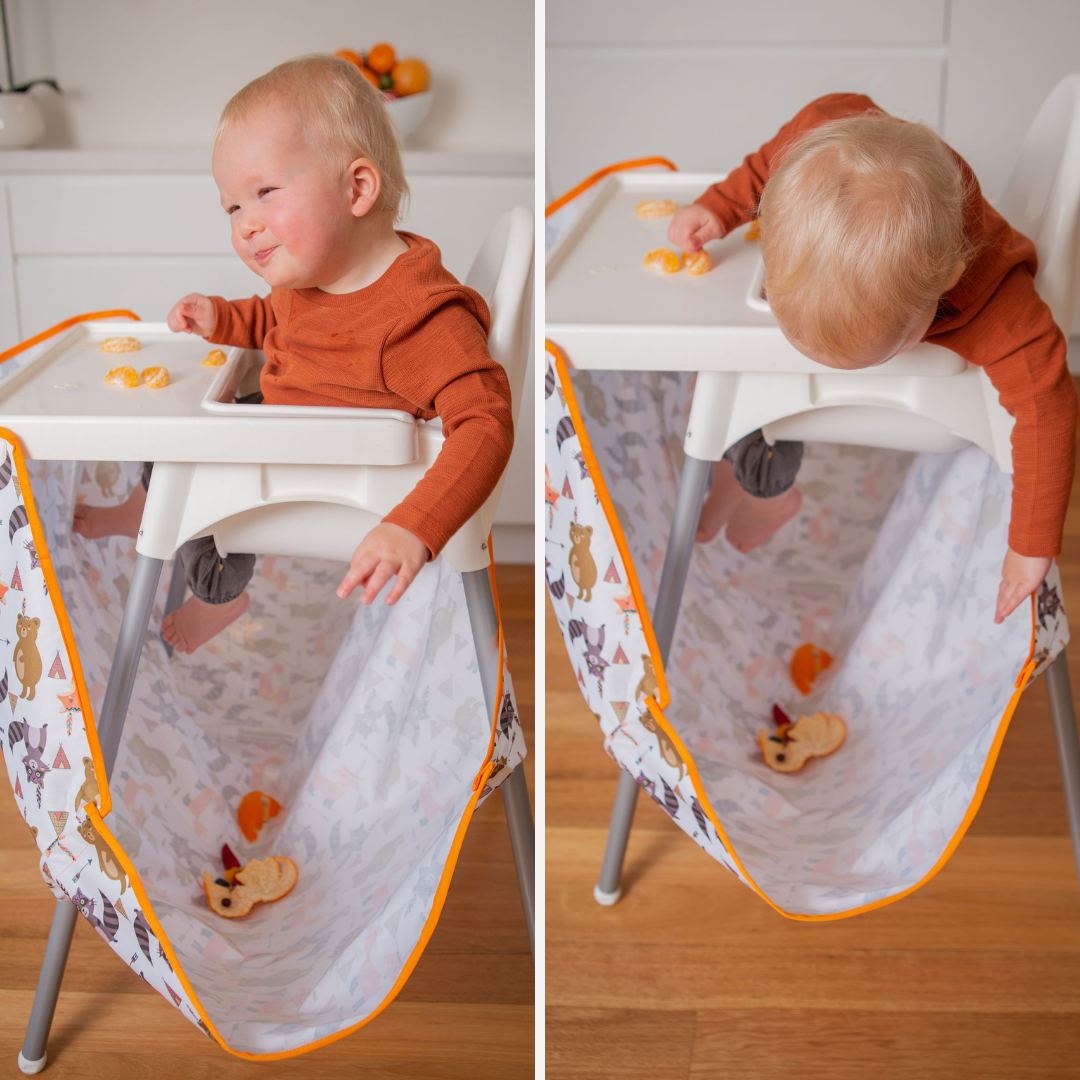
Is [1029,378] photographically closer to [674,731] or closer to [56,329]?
[674,731]

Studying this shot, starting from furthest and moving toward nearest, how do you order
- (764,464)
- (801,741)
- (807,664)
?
(807,664) → (801,741) → (764,464)

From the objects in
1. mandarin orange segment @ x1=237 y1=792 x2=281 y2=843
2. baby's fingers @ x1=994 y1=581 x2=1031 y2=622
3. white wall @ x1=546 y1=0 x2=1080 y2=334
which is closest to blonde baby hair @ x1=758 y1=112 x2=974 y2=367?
baby's fingers @ x1=994 y1=581 x2=1031 y2=622

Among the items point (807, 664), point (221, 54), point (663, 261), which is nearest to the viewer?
point (663, 261)

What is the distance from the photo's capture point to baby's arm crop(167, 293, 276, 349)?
0.82 meters

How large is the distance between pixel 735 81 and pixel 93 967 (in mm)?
1687

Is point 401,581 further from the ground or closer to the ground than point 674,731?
further from the ground

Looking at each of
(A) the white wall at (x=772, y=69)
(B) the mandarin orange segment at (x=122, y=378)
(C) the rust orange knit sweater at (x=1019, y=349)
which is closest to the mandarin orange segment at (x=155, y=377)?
(B) the mandarin orange segment at (x=122, y=378)

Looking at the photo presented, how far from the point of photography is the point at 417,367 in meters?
0.69

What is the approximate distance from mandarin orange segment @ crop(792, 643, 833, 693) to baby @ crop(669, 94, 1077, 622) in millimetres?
378

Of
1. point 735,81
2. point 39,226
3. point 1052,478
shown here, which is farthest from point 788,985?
point 735,81

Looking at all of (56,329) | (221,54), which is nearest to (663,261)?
(56,329)

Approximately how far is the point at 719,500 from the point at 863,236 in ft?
1.73

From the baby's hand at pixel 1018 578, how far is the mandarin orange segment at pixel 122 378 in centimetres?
63

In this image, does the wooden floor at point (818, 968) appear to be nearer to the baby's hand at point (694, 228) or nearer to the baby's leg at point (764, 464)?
the baby's leg at point (764, 464)
